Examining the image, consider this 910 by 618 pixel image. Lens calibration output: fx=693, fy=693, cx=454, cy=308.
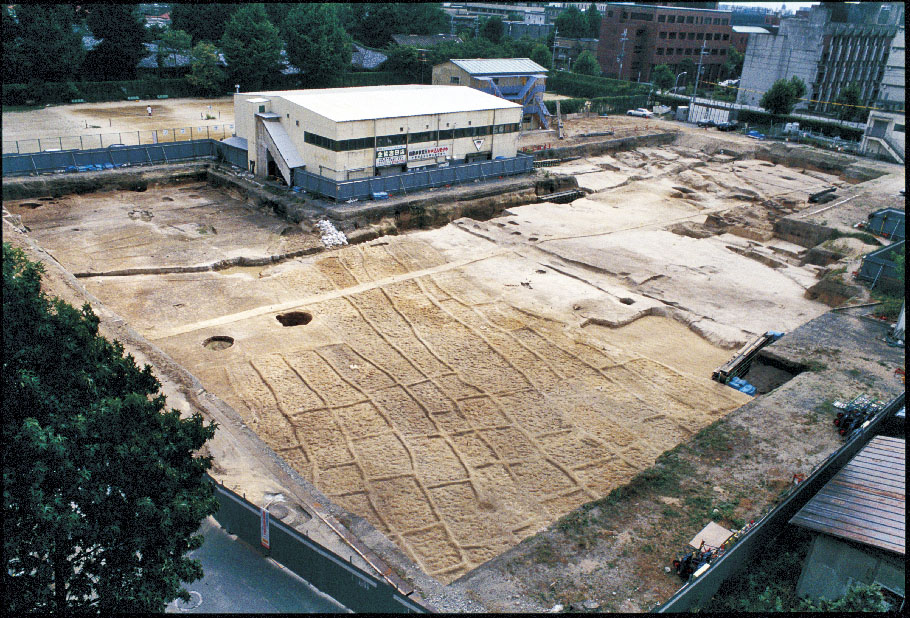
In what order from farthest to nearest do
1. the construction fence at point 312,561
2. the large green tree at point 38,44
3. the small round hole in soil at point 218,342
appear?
the large green tree at point 38,44, the small round hole in soil at point 218,342, the construction fence at point 312,561

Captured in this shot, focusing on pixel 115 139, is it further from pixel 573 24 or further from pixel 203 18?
pixel 573 24

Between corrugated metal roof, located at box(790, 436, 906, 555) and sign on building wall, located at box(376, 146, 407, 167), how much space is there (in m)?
25.1

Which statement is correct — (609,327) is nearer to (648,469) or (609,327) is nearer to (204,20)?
(648,469)

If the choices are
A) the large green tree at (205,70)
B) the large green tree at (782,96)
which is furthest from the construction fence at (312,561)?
the large green tree at (782,96)

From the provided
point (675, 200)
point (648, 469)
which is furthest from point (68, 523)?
point (675, 200)

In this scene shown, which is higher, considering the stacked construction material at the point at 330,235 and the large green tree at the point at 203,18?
the large green tree at the point at 203,18

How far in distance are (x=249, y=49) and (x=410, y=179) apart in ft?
92.2

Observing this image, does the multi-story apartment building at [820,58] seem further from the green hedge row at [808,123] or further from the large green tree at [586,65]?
the large green tree at [586,65]

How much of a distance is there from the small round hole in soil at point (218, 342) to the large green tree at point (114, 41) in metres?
44.2

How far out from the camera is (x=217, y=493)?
11453 millimetres

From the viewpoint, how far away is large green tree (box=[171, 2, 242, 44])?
6306cm

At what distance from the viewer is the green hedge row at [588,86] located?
226ft

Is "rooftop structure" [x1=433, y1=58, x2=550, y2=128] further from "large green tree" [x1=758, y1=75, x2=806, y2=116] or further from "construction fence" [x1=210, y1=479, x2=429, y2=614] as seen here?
"construction fence" [x1=210, y1=479, x2=429, y2=614]

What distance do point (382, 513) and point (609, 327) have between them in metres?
11.7
